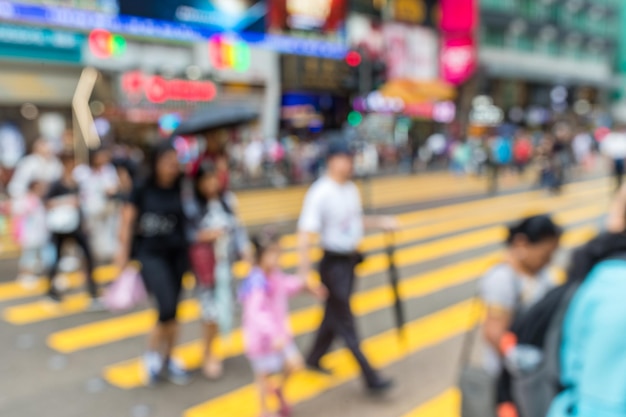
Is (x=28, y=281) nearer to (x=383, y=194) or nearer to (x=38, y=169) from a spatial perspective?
(x=38, y=169)

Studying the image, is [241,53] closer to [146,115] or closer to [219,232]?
[146,115]

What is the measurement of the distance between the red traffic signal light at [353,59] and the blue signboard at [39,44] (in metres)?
11.6

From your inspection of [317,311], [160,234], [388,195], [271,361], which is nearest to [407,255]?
[317,311]

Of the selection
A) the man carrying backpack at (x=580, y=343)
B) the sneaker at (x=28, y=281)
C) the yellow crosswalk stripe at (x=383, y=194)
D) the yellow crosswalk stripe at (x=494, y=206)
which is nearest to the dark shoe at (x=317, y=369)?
the man carrying backpack at (x=580, y=343)

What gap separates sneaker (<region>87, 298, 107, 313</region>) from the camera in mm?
7184

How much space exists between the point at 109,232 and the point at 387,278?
4384 millimetres

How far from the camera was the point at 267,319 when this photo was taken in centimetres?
416

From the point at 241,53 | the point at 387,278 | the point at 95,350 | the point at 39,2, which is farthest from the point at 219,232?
the point at 241,53

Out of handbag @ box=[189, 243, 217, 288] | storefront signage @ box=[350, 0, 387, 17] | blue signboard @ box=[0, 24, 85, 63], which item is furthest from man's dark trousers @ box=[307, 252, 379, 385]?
storefront signage @ box=[350, 0, 387, 17]

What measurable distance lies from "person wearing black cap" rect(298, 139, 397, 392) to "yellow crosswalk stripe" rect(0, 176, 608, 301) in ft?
10.8

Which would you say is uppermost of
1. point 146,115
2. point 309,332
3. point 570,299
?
point 146,115

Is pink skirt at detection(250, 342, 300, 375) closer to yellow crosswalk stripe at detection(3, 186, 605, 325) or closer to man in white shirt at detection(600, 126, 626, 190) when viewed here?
yellow crosswalk stripe at detection(3, 186, 605, 325)

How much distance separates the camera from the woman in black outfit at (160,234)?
4.94m

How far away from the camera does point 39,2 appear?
1964 centimetres
